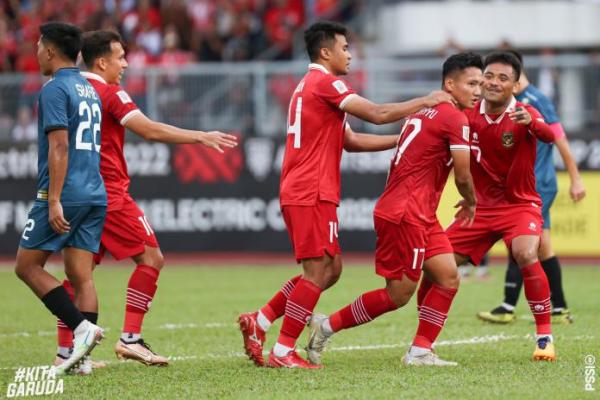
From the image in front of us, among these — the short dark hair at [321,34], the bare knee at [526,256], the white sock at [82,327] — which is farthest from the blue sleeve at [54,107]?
the bare knee at [526,256]

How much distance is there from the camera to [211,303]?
13656 mm

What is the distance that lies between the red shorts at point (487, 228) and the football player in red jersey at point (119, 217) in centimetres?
233

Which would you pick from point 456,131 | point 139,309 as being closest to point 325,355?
point 139,309

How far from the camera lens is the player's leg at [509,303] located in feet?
37.1

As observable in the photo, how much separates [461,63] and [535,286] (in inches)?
69.7

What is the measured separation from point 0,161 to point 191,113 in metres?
3.31

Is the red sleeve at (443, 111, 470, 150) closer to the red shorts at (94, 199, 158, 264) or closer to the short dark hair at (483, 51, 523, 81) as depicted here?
the short dark hair at (483, 51, 523, 81)

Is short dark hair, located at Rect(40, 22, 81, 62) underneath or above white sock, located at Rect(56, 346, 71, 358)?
above

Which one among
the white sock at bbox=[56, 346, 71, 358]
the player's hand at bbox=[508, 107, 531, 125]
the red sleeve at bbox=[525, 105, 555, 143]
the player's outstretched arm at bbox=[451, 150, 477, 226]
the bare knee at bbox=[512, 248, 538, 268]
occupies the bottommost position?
the white sock at bbox=[56, 346, 71, 358]

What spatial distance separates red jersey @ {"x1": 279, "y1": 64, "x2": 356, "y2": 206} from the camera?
335 inches

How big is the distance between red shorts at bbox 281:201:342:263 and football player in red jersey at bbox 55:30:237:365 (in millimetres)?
1264

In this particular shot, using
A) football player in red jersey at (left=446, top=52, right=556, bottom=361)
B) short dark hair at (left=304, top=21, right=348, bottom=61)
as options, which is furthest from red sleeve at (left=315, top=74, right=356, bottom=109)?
football player in red jersey at (left=446, top=52, right=556, bottom=361)

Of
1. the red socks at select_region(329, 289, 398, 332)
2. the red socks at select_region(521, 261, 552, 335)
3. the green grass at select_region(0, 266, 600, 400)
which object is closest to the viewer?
the green grass at select_region(0, 266, 600, 400)

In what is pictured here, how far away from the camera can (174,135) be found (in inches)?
334
